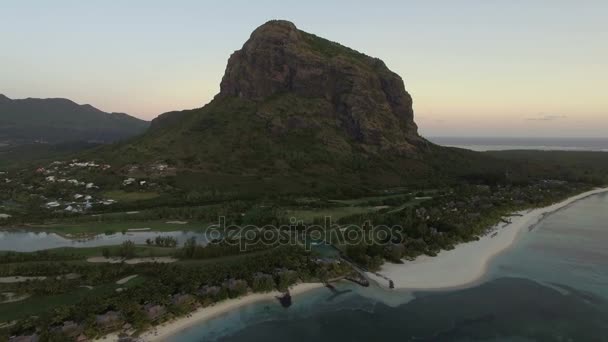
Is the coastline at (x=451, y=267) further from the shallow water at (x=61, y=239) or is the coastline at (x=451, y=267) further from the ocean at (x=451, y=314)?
the shallow water at (x=61, y=239)

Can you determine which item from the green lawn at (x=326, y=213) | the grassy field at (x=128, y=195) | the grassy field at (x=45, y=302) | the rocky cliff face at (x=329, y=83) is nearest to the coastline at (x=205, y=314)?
the grassy field at (x=45, y=302)

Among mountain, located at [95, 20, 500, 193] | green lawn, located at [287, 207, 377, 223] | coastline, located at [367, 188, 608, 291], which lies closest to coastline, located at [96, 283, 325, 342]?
coastline, located at [367, 188, 608, 291]

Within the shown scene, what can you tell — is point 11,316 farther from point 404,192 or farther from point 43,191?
point 404,192

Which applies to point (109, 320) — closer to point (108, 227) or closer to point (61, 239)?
point (61, 239)

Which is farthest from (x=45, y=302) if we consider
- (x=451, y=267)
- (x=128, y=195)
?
(x=128, y=195)

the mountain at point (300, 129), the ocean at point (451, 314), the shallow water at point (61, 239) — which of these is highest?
the mountain at point (300, 129)
